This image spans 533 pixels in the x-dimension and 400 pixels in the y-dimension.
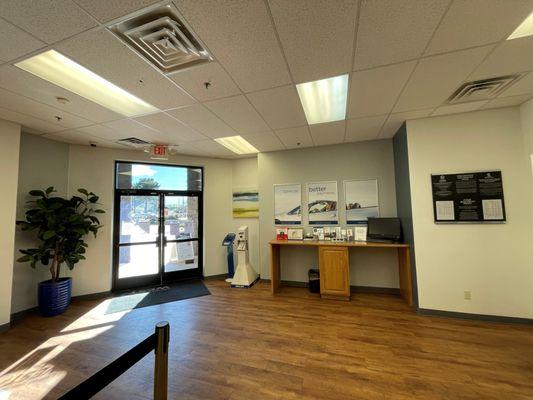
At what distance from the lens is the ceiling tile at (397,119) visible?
3071mm

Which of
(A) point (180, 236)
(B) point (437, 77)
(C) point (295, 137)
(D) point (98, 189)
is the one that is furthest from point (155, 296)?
(B) point (437, 77)

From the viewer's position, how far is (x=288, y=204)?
4.70 metres

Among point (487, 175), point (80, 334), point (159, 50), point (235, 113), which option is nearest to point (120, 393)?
point (80, 334)

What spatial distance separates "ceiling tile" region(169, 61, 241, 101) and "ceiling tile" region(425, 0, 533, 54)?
184 centimetres

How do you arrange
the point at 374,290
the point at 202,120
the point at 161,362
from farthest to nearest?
the point at 374,290 → the point at 202,120 → the point at 161,362

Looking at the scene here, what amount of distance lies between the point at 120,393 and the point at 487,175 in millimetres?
4920

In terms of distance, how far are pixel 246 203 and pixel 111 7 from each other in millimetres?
4240

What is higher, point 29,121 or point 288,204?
point 29,121

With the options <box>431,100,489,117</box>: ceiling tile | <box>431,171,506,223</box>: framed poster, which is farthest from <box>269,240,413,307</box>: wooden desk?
<box>431,100,489,117</box>: ceiling tile

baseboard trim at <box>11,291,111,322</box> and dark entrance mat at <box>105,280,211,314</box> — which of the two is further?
dark entrance mat at <box>105,280,211,314</box>

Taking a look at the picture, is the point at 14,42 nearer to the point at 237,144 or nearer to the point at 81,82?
the point at 81,82

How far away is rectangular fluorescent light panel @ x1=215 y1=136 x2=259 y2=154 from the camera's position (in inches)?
164

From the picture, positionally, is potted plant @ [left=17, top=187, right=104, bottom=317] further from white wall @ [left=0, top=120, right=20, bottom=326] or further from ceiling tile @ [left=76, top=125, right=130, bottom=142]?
ceiling tile @ [left=76, top=125, right=130, bottom=142]

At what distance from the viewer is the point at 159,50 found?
73.1 inches
